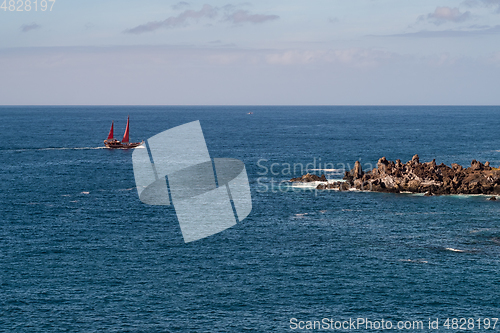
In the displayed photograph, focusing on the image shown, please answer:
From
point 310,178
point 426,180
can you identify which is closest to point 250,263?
point 426,180

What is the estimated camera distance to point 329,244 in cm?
8675

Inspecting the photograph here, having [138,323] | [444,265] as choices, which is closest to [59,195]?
[138,323]

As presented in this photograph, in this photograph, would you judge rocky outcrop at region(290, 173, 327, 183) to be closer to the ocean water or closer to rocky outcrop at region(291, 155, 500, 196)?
rocky outcrop at region(291, 155, 500, 196)

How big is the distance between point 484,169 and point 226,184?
61.5 metres

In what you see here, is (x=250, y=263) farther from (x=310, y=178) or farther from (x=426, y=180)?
(x=310, y=178)

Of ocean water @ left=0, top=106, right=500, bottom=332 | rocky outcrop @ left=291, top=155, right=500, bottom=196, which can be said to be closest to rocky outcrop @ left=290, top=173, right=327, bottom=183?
rocky outcrop @ left=291, top=155, right=500, bottom=196

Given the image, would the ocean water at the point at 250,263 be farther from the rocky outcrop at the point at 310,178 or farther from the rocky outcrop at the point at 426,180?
the rocky outcrop at the point at 310,178

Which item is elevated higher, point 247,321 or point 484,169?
point 484,169

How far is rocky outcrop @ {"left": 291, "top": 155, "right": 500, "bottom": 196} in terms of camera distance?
121 m

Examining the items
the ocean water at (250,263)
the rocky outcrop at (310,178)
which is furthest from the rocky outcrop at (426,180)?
the rocky outcrop at (310,178)

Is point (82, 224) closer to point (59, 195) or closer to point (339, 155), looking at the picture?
point (59, 195)

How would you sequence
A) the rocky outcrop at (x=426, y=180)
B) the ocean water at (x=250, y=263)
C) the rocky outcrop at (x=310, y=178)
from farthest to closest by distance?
the rocky outcrop at (x=310, y=178) → the rocky outcrop at (x=426, y=180) → the ocean water at (x=250, y=263)

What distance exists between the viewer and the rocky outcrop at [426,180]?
121m

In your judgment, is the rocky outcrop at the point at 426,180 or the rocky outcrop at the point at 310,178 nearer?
the rocky outcrop at the point at 426,180
